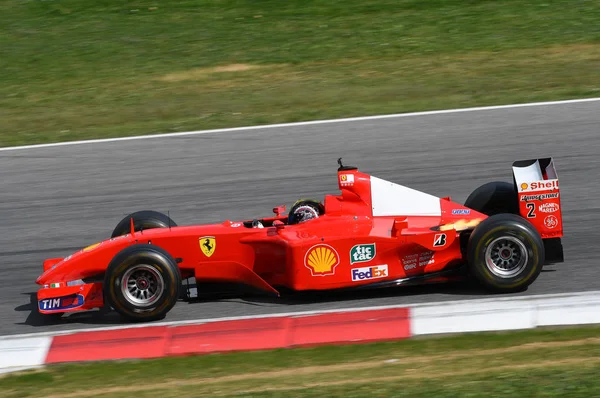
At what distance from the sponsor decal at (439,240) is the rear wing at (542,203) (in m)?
0.81

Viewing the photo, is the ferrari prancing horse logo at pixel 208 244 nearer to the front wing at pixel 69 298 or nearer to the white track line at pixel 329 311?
the white track line at pixel 329 311

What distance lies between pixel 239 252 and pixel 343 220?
102 centimetres

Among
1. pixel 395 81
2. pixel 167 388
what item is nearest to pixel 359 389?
pixel 167 388

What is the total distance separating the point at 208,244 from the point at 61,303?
1474mm

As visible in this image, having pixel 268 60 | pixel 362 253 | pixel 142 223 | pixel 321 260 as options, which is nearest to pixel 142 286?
pixel 142 223

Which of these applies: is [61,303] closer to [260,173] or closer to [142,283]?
[142,283]

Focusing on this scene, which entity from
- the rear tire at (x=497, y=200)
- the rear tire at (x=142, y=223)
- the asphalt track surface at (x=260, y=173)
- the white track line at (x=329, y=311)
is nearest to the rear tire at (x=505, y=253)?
the white track line at (x=329, y=311)

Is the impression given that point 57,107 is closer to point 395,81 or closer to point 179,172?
point 179,172

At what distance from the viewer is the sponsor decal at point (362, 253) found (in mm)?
8695

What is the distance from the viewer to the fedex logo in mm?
8773

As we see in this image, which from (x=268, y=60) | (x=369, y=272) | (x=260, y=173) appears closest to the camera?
(x=369, y=272)

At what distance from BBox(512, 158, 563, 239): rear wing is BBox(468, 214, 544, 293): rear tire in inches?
12.7

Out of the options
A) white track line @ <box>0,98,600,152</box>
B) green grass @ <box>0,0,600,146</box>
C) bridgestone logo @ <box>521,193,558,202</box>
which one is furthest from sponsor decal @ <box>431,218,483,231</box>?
green grass @ <box>0,0,600,146</box>

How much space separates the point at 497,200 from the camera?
9.63 metres
